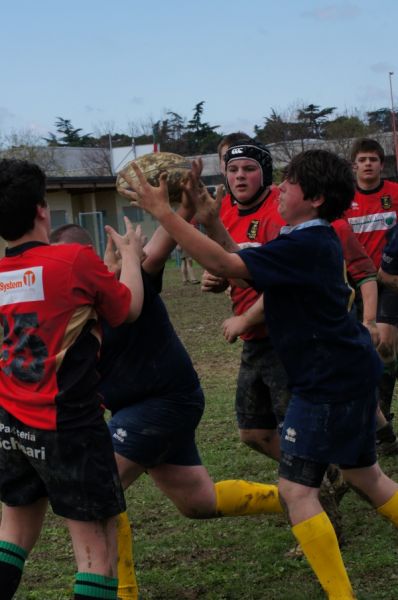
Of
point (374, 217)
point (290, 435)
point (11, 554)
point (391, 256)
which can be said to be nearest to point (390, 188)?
point (374, 217)

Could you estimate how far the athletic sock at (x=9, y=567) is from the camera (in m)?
3.56

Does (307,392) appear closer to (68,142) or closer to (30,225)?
(30,225)

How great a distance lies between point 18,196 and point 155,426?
4.39 feet

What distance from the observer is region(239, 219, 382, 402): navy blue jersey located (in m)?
3.70

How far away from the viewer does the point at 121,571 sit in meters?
4.34

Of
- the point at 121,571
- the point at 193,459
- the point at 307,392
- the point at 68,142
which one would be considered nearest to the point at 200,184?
the point at 307,392

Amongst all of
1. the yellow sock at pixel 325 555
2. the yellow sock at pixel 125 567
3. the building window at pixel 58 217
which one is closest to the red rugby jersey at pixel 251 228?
the yellow sock at pixel 125 567

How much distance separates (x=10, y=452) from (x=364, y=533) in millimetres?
2389

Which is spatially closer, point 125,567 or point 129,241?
point 129,241

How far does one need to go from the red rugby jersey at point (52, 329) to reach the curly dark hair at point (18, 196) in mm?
81

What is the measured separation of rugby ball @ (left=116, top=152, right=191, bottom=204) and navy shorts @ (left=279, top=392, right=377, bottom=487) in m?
1.07

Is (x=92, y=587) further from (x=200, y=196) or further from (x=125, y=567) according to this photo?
(x=200, y=196)

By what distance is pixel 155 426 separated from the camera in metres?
4.18

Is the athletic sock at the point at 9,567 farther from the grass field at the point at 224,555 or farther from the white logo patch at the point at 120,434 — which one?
the grass field at the point at 224,555
